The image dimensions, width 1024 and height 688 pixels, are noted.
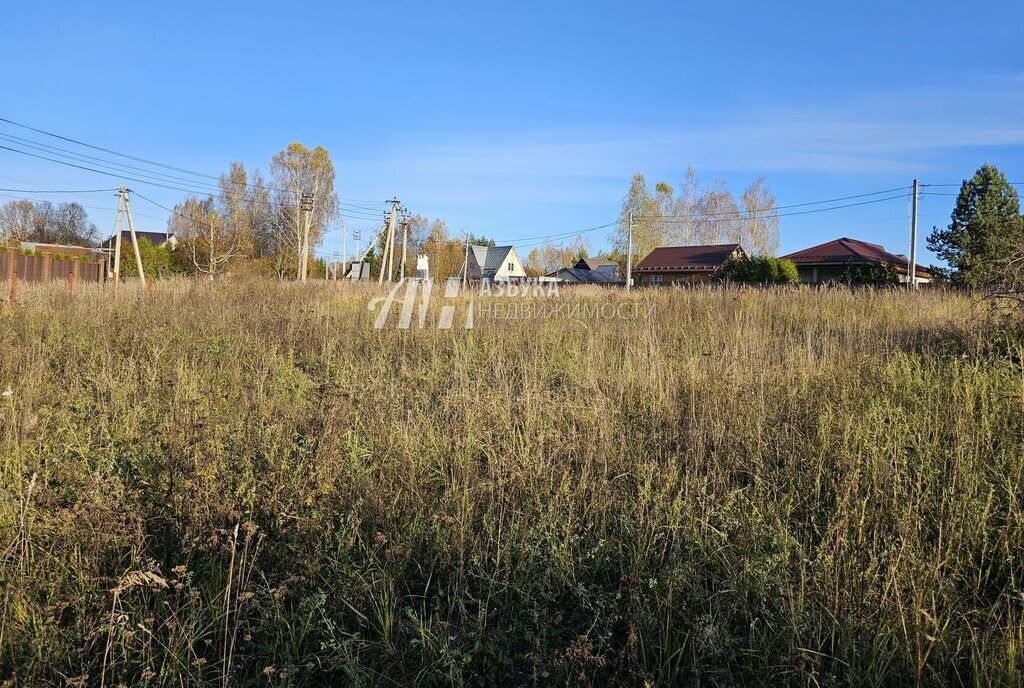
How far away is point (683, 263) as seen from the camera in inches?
1784

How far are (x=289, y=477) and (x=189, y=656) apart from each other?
0.96 m

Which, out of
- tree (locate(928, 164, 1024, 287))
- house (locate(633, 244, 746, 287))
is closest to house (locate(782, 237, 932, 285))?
house (locate(633, 244, 746, 287))

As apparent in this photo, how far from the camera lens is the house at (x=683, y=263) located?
44.0 meters

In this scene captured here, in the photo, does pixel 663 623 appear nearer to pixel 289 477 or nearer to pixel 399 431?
pixel 289 477

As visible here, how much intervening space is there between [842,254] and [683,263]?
11440 millimetres

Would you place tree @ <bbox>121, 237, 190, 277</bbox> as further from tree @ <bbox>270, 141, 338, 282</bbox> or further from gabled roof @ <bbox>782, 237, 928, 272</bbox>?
gabled roof @ <bbox>782, 237, 928, 272</bbox>

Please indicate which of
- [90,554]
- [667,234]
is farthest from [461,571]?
[667,234]

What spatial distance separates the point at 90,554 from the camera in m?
2.30

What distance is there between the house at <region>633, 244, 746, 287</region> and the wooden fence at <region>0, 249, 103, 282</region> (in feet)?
109

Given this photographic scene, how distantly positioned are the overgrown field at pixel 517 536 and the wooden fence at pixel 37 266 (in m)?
16.9

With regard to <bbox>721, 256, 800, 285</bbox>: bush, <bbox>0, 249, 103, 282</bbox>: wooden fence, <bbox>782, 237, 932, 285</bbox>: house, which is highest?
<bbox>782, 237, 932, 285</bbox>: house

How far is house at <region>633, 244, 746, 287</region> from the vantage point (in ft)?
144

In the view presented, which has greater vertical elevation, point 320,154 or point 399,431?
point 320,154

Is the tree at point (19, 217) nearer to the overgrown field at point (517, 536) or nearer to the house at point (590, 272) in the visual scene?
the house at point (590, 272)
